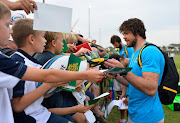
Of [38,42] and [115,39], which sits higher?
[115,39]

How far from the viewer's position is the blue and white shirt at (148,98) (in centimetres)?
179

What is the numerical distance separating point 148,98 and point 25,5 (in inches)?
65.5

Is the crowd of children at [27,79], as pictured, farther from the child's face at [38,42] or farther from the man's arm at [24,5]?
the man's arm at [24,5]

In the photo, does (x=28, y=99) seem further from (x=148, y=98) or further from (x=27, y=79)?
(x=148, y=98)

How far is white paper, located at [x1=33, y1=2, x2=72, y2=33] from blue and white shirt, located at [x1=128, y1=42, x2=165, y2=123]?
103cm

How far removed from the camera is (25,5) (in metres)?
1.29

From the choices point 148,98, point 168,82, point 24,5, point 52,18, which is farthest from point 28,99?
point 168,82

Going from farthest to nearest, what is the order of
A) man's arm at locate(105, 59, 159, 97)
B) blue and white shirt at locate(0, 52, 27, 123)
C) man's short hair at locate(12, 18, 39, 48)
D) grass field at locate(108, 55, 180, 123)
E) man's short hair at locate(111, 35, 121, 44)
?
man's short hair at locate(111, 35, 121, 44), grass field at locate(108, 55, 180, 123), man's arm at locate(105, 59, 159, 97), man's short hair at locate(12, 18, 39, 48), blue and white shirt at locate(0, 52, 27, 123)

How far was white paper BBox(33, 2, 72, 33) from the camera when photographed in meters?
1.22

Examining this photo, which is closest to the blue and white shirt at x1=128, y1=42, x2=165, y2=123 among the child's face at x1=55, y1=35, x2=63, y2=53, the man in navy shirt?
the man in navy shirt

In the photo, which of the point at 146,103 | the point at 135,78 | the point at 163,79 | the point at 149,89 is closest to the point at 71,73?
the point at 135,78

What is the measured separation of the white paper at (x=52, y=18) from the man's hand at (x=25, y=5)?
46mm

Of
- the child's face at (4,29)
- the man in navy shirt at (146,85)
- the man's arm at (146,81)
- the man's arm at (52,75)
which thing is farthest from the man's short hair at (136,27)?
the child's face at (4,29)

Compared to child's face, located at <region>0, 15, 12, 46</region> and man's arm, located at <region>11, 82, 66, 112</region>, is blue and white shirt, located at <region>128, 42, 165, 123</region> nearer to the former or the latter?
man's arm, located at <region>11, 82, 66, 112</region>
